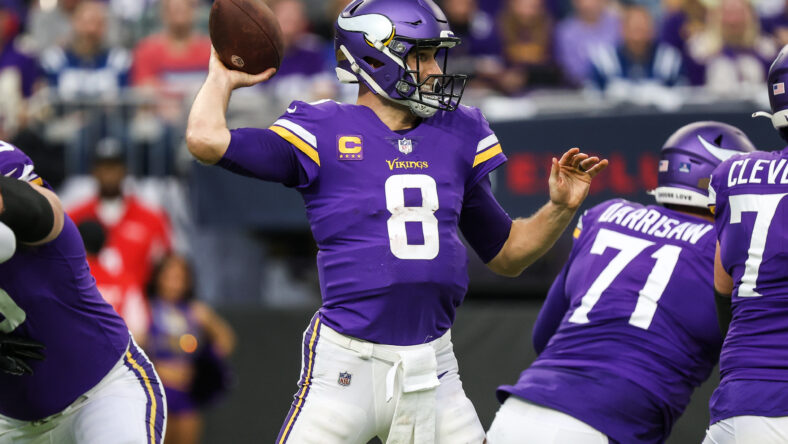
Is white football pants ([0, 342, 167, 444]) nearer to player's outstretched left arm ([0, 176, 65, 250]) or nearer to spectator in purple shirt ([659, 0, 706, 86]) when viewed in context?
player's outstretched left arm ([0, 176, 65, 250])

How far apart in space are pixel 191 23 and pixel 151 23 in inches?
45.5

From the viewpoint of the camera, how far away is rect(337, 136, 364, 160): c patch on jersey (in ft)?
11.6

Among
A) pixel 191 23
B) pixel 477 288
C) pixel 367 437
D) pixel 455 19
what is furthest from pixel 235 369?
pixel 367 437

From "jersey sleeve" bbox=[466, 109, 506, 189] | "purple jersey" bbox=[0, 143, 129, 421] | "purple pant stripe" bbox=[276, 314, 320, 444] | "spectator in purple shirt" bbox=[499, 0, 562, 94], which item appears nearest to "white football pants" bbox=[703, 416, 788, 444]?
"jersey sleeve" bbox=[466, 109, 506, 189]

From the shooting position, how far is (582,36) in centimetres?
895

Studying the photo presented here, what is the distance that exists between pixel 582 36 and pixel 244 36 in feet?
19.2

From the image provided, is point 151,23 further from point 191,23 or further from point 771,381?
point 771,381

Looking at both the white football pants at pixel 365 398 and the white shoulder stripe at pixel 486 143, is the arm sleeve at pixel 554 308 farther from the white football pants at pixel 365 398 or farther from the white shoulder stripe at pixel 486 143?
the white football pants at pixel 365 398

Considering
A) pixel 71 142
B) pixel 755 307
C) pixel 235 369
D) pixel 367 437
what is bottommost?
pixel 235 369

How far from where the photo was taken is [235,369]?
26.2 ft

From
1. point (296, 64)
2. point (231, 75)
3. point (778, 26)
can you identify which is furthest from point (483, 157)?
point (778, 26)

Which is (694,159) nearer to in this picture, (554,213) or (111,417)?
(554,213)

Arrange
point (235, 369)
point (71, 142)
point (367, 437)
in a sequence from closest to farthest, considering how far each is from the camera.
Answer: point (367, 437) < point (235, 369) < point (71, 142)

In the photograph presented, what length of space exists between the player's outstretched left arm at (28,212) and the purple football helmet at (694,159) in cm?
230
